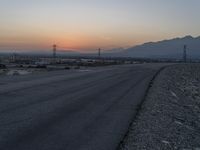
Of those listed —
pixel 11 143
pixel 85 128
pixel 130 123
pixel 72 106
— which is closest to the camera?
pixel 11 143

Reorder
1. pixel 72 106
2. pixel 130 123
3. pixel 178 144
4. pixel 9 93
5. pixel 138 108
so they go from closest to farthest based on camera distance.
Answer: pixel 178 144, pixel 130 123, pixel 72 106, pixel 138 108, pixel 9 93

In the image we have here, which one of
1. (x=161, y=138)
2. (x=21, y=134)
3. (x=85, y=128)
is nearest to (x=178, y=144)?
(x=161, y=138)

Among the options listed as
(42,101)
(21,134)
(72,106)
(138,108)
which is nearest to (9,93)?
(42,101)

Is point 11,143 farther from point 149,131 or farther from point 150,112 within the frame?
point 150,112

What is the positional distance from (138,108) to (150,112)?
29.2 inches

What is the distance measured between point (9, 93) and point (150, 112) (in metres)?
6.08

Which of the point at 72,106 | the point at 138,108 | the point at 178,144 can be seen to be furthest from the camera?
the point at 138,108

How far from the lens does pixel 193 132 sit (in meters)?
14.3

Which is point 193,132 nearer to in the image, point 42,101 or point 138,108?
point 138,108

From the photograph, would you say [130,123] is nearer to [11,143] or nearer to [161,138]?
[161,138]

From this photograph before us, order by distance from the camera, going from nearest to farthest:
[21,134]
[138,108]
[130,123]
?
1. [21,134]
2. [130,123]
3. [138,108]

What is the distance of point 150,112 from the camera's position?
17547mm

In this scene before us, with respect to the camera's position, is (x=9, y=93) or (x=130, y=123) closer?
(x=130, y=123)

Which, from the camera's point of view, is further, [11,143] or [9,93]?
[9,93]
